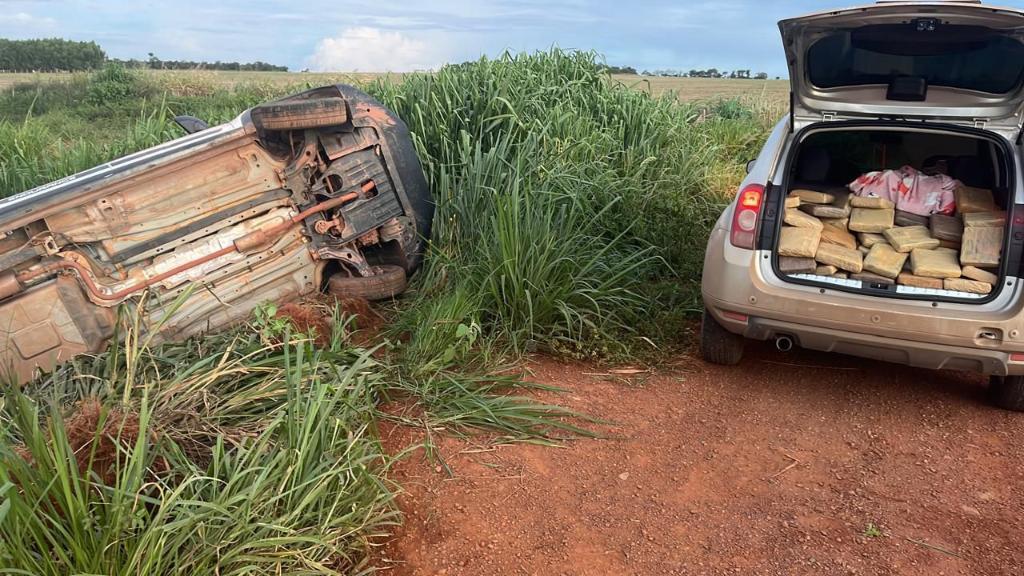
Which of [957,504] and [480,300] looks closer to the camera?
[957,504]

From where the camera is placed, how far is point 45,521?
205 centimetres

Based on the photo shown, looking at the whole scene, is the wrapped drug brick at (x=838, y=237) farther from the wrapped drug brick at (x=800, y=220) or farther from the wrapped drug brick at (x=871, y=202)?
the wrapped drug brick at (x=871, y=202)

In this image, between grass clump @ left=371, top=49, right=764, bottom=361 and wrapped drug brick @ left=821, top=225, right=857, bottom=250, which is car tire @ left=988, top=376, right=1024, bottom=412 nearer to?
wrapped drug brick @ left=821, top=225, right=857, bottom=250

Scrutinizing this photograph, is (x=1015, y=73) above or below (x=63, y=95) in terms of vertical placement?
below

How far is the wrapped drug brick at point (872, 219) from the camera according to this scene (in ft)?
12.3

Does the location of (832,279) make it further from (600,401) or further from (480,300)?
(480,300)

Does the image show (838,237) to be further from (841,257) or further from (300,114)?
(300,114)

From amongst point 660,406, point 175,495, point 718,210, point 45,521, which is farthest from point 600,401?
point 718,210

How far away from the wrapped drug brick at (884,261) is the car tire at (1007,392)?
2.56 ft

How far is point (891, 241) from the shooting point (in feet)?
11.9

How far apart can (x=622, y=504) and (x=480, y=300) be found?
155cm

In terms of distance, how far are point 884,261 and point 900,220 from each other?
1.68 ft

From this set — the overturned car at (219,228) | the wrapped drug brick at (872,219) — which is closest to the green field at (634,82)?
the overturned car at (219,228)

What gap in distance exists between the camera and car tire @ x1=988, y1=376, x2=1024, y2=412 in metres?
3.46
